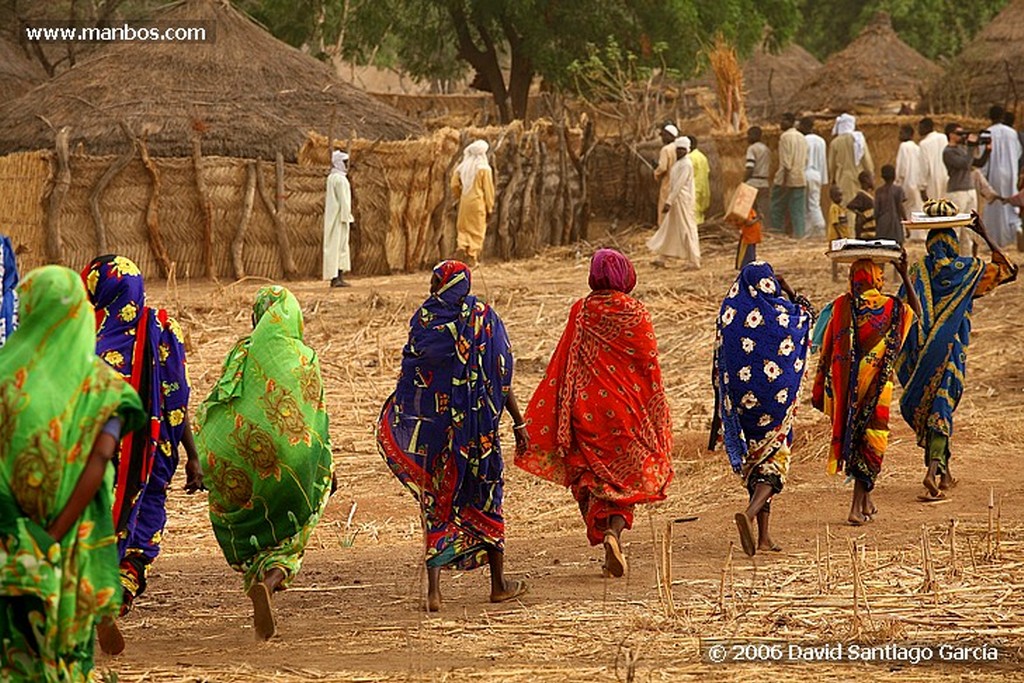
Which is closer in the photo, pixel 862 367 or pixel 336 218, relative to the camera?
pixel 862 367

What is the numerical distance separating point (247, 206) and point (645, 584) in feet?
42.4

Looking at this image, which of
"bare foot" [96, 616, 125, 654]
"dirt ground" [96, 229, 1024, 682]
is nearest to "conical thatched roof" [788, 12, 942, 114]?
"dirt ground" [96, 229, 1024, 682]

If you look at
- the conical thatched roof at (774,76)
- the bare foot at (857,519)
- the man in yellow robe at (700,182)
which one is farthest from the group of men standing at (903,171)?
the conical thatched roof at (774,76)

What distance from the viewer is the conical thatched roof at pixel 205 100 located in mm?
19812

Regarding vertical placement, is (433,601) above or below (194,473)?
below

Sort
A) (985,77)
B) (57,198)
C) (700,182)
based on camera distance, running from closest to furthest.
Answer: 1. (57,198)
2. (700,182)
3. (985,77)

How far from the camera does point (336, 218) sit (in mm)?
18344

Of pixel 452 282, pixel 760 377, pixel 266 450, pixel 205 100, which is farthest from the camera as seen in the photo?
pixel 205 100

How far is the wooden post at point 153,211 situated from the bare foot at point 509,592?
1231 cm

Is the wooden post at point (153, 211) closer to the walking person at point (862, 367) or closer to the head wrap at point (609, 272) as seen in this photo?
the walking person at point (862, 367)

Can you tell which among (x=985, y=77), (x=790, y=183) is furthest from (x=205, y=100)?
(x=985, y=77)

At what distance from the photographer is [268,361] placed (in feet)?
21.0

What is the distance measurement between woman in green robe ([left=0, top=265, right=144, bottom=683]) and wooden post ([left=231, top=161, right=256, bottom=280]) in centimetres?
1482

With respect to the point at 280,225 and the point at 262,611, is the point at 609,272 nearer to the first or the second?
the point at 262,611
